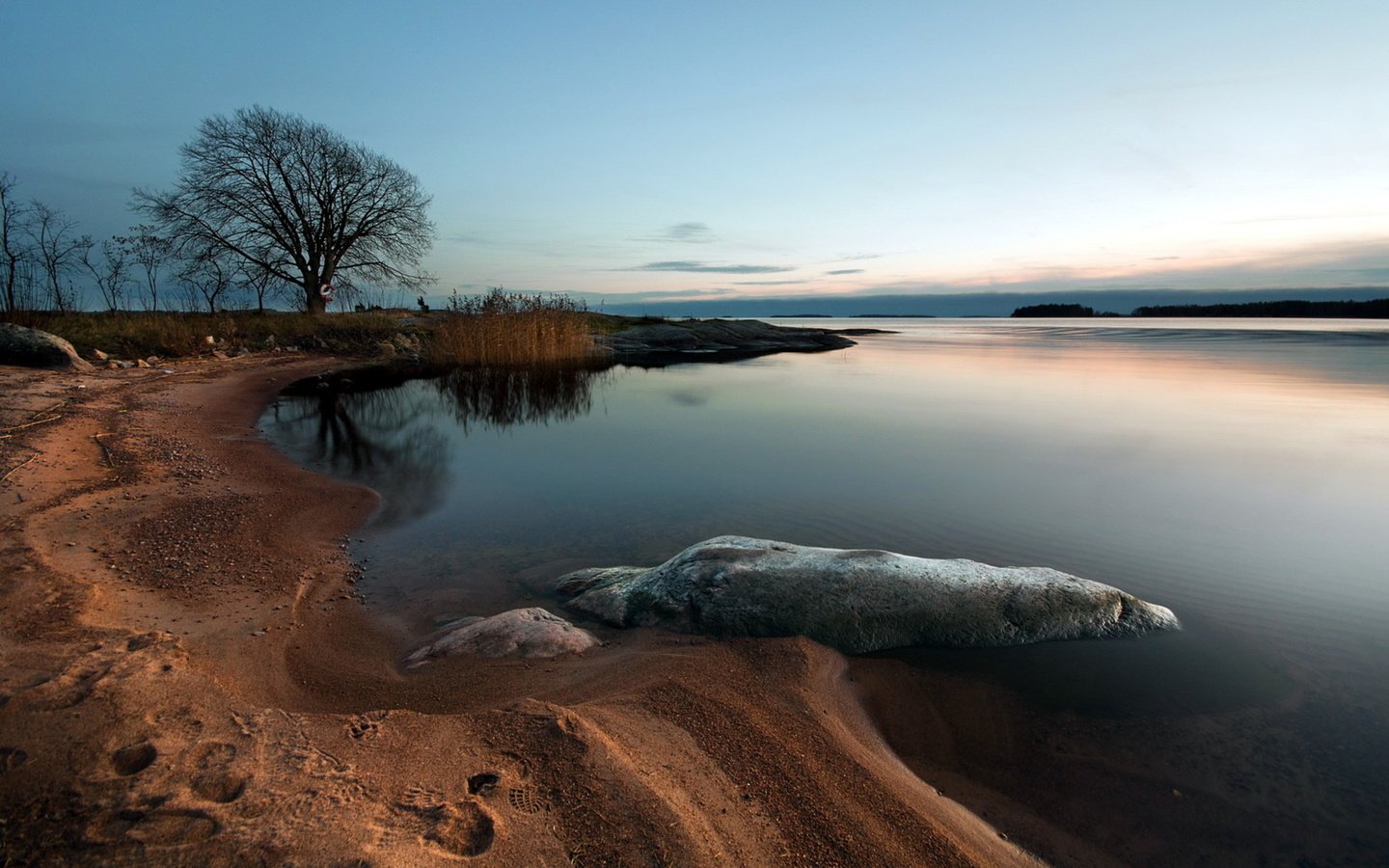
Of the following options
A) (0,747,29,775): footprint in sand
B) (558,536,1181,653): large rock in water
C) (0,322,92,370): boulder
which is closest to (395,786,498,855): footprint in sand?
(0,747,29,775): footprint in sand

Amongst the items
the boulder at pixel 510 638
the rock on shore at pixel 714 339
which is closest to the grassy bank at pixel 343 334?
the rock on shore at pixel 714 339

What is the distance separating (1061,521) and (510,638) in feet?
18.2

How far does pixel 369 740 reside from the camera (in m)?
2.50

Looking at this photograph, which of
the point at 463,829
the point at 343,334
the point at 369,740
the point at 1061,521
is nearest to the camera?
the point at 463,829

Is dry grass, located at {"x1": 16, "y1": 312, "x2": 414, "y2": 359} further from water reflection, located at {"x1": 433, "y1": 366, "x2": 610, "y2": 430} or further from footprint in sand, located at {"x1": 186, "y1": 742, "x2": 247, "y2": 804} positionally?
footprint in sand, located at {"x1": 186, "y1": 742, "x2": 247, "y2": 804}

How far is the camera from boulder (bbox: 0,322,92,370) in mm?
12836

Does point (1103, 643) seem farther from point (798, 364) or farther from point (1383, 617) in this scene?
point (798, 364)

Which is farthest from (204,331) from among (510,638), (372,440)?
(510,638)

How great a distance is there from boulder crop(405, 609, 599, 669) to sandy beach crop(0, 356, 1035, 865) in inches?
5.2

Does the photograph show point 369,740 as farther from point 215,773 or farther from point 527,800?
point 527,800

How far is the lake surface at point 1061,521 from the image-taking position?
10.0 feet

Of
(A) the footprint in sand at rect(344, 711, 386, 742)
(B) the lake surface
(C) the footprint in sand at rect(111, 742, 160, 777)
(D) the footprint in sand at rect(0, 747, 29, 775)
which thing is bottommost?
(B) the lake surface

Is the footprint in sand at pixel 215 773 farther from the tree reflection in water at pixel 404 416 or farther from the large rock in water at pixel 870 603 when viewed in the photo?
the tree reflection in water at pixel 404 416

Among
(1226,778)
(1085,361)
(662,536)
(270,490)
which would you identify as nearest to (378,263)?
(270,490)
